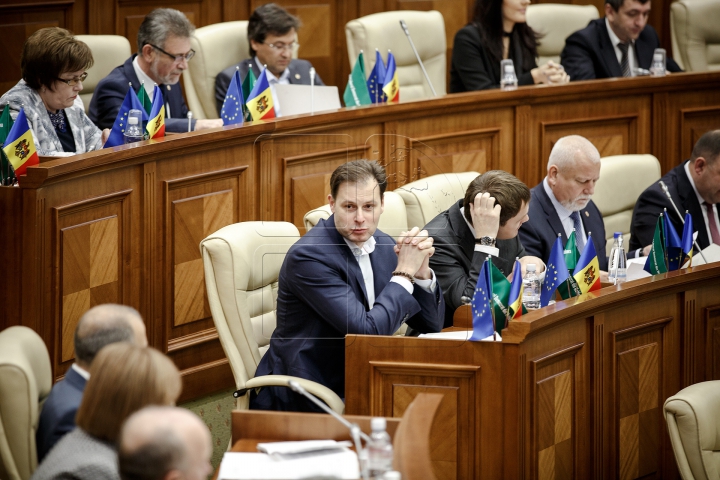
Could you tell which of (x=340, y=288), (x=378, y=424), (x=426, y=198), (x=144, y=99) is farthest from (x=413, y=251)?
(x=144, y=99)

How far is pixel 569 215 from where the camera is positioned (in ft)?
13.8

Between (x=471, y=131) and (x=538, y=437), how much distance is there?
7.94 feet

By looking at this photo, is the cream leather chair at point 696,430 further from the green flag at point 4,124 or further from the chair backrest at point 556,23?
the chair backrest at point 556,23

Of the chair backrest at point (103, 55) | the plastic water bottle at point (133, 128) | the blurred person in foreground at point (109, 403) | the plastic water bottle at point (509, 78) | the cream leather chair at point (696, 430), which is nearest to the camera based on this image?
the blurred person in foreground at point (109, 403)

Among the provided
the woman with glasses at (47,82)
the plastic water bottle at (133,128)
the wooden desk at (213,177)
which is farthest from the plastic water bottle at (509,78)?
the woman with glasses at (47,82)

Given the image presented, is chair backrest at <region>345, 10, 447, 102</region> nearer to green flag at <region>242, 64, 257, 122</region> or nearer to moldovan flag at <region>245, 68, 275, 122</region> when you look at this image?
green flag at <region>242, 64, 257, 122</region>

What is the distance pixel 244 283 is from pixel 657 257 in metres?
1.45

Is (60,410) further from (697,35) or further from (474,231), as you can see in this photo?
(697,35)

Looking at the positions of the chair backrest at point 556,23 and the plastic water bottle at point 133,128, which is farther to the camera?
the chair backrest at point 556,23

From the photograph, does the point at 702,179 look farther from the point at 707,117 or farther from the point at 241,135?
the point at 241,135

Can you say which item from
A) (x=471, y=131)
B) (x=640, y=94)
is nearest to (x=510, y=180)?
(x=471, y=131)

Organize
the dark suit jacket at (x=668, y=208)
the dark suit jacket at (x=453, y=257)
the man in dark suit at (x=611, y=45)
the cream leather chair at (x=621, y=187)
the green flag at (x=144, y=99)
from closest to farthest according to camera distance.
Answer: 1. the dark suit jacket at (x=453, y=257)
2. the green flag at (x=144, y=99)
3. the dark suit jacket at (x=668, y=208)
4. the cream leather chair at (x=621, y=187)
5. the man in dark suit at (x=611, y=45)

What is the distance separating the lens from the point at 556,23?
658cm

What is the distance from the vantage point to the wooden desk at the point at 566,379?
9.45 ft
